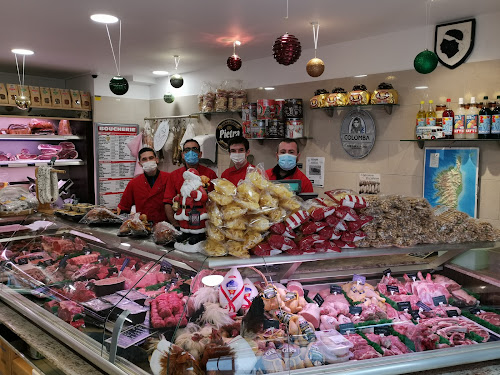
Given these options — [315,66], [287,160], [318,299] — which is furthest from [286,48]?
[318,299]

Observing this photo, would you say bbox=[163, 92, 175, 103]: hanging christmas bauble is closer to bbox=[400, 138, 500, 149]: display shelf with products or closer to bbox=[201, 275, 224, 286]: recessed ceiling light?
bbox=[400, 138, 500, 149]: display shelf with products

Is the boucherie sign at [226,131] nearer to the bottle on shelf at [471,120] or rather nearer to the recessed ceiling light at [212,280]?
the bottle on shelf at [471,120]

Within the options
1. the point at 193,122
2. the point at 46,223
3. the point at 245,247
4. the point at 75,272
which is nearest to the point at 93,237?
the point at 75,272

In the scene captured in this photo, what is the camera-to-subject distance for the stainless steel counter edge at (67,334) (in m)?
1.92

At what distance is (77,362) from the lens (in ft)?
6.91

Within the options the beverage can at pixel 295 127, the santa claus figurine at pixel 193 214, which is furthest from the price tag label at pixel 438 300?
the beverage can at pixel 295 127

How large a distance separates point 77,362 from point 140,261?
62cm

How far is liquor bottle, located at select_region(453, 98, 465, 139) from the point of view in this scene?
4148 millimetres

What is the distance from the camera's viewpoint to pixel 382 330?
7.10 ft

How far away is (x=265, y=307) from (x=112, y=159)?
6.63 meters

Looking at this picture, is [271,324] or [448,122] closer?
[271,324]

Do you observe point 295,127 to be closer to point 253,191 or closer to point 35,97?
point 253,191

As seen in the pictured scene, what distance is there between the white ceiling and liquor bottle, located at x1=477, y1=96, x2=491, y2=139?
90cm

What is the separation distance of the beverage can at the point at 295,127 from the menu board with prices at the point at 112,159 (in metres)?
3.77
